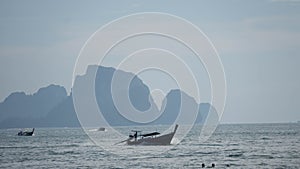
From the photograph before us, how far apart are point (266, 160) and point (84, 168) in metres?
20.3

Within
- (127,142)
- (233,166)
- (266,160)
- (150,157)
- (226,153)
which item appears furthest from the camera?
(127,142)

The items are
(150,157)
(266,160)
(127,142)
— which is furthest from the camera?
(127,142)

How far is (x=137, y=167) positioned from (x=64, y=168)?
768cm

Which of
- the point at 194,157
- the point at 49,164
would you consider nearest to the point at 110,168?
the point at 49,164

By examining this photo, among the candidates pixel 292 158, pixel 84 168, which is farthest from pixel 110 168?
pixel 292 158

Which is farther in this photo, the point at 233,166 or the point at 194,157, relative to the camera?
the point at 194,157

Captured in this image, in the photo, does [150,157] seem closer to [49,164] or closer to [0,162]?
[49,164]

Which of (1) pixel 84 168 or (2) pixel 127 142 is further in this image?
(2) pixel 127 142

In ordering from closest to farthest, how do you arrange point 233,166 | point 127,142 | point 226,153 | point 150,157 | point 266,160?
point 233,166 < point 266,160 < point 150,157 < point 226,153 < point 127,142

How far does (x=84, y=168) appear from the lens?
218 ft

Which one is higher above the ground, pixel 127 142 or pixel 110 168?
pixel 127 142

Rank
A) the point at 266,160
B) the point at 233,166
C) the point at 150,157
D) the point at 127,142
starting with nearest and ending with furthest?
1. the point at 233,166
2. the point at 266,160
3. the point at 150,157
4. the point at 127,142

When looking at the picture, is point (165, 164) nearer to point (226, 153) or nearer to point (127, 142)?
point (226, 153)

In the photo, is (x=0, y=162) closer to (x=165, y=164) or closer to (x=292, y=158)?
(x=165, y=164)
